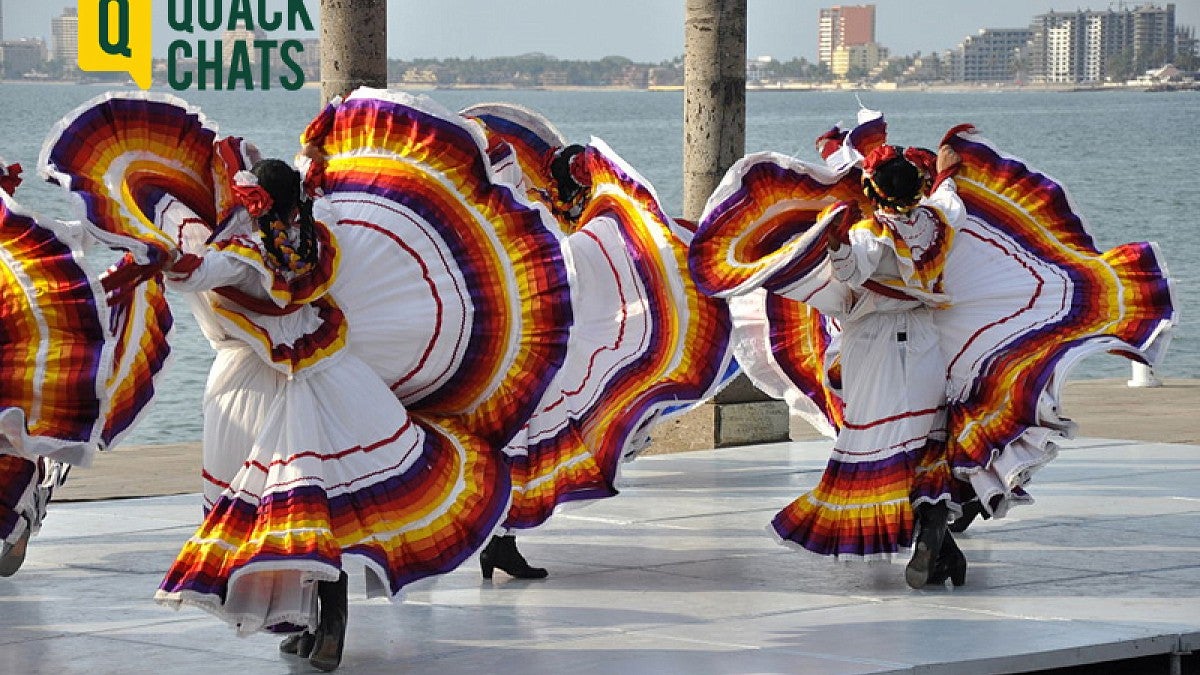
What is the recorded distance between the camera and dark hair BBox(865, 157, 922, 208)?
8.52 m

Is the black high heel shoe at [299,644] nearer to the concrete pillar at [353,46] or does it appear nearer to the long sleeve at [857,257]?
the long sleeve at [857,257]

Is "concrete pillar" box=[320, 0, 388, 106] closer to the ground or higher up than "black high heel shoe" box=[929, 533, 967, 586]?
higher up

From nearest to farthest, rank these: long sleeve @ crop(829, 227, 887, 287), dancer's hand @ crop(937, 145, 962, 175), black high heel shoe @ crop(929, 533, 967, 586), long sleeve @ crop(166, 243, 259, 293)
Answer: long sleeve @ crop(166, 243, 259, 293) → long sleeve @ crop(829, 227, 887, 287) → black high heel shoe @ crop(929, 533, 967, 586) → dancer's hand @ crop(937, 145, 962, 175)

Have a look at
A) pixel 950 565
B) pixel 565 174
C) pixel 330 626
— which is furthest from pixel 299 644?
pixel 565 174

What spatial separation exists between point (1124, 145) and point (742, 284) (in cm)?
9117

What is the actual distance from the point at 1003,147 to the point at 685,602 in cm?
7535

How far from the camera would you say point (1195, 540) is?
9664 millimetres

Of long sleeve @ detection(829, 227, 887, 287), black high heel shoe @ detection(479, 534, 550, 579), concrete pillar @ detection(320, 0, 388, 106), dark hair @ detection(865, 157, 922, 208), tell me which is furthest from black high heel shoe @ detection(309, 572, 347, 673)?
concrete pillar @ detection(320, 0, 388, 106)

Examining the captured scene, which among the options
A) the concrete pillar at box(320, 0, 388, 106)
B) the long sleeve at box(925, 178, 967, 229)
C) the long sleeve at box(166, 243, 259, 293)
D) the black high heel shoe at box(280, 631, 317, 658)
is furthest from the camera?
the concrete pillar at box(320, 0, 388, 106)

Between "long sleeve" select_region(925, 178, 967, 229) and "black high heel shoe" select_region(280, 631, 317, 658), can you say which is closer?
"black high heel shoe" select_region(280, 631, 317, 658)

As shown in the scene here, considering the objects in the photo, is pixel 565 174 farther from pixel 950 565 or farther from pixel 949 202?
pixel 950 565

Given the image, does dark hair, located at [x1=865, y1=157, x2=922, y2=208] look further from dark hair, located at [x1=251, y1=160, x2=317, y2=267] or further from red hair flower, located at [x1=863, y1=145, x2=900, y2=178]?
dark hair, located at [x1=251, y1=160, x2=317, y2=267]

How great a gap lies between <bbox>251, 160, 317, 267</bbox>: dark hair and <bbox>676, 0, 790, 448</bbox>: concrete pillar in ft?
20.0

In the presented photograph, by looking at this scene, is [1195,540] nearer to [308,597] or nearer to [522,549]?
[522,549]
